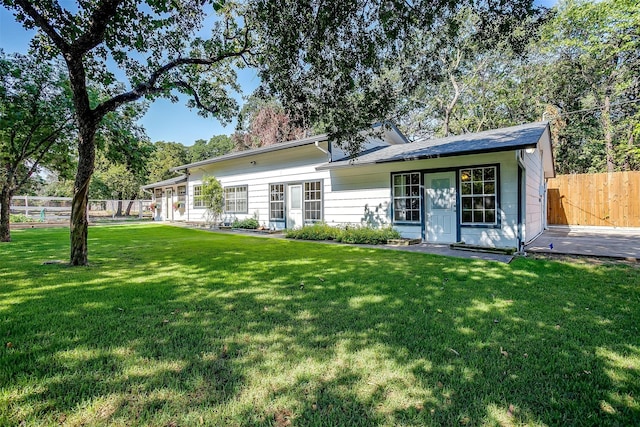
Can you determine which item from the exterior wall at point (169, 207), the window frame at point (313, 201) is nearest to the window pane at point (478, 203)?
the window frame at point (313, 201)

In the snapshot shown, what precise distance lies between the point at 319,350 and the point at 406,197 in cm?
760

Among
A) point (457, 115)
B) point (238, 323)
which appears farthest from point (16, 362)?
point (457, 115)

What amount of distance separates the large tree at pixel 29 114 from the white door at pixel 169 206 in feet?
36.7

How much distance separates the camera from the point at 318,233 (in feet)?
33.3

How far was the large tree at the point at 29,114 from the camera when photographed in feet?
A: 25.3

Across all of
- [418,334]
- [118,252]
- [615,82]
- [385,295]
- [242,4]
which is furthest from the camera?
[615,82]

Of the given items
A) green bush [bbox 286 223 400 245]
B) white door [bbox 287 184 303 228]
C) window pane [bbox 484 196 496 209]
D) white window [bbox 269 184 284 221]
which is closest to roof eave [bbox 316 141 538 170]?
window pane [bbox 484 196 496 209]

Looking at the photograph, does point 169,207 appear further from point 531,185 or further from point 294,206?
point 531,185

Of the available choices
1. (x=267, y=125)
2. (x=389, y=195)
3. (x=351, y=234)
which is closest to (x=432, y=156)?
(x=389, y=195)

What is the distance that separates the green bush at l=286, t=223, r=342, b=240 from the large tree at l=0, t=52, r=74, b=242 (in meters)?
7.31

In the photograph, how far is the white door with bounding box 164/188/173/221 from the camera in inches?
830

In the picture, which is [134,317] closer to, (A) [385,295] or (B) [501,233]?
(A) [385,295]

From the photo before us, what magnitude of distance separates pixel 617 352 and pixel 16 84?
1220cm

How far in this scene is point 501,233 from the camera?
25.8 ft
